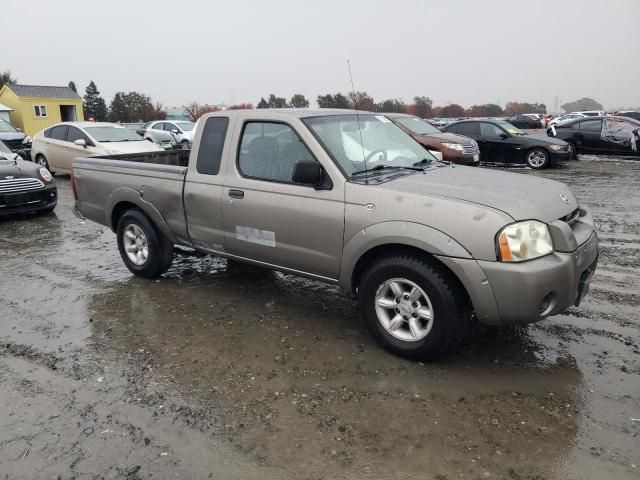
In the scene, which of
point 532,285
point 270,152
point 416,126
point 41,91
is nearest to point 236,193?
point 270,152

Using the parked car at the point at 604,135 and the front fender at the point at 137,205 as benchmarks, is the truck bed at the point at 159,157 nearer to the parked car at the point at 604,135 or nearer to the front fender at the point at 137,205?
the front fender at the point at 137,205

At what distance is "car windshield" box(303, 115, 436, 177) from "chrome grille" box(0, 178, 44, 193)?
6781 millimetres

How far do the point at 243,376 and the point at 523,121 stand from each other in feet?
138

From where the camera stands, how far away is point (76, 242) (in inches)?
300

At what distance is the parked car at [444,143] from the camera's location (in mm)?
13359

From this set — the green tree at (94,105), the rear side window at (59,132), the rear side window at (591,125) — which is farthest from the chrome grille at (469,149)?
the green tree at (94,105)

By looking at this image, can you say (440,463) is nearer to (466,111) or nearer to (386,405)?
(386,405)

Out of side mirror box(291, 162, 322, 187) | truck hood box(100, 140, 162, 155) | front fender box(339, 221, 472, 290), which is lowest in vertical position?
front fender box(339, 221, 472, 290)

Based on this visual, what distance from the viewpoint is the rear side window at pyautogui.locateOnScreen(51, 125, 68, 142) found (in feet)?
43.7

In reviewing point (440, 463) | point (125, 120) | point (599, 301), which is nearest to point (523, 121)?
point (599, 301)

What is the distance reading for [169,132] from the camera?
906 inches

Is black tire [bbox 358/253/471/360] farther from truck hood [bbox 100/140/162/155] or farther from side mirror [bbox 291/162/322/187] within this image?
truck hood [bbox 100/140/162/155]

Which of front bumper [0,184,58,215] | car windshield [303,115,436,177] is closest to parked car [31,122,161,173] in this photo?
front bumper [0,184,58,215]

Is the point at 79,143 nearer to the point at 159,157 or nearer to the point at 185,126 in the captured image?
the point at 159,157
